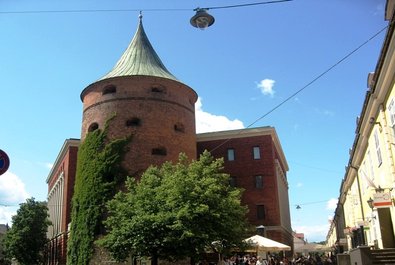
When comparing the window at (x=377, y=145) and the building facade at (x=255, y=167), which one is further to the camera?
the building facade at (x=255, y=167)

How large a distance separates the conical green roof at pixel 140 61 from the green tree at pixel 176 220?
14.7 m

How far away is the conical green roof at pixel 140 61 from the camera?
37.6 m

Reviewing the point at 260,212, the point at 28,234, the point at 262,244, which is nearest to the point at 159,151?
the point at 260,212

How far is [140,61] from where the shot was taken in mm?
39219

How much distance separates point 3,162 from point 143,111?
25.3 m

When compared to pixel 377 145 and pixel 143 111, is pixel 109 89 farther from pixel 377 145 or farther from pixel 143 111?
pixel 377 145

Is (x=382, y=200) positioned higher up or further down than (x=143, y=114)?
further down

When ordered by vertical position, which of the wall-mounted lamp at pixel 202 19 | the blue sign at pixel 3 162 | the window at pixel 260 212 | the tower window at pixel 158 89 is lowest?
the blue sign at pixel 3 162

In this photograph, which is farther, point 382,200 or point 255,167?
point 255,167

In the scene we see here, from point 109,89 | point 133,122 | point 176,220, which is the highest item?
point 109,89

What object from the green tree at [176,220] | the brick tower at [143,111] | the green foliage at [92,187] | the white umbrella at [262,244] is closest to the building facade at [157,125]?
the brick tower at [143,111]

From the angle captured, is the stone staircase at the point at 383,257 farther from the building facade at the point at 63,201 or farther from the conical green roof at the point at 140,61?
the building facade at the point at 63,201

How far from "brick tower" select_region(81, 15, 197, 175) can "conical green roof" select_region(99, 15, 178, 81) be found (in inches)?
3.3

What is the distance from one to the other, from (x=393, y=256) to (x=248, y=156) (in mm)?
27367
